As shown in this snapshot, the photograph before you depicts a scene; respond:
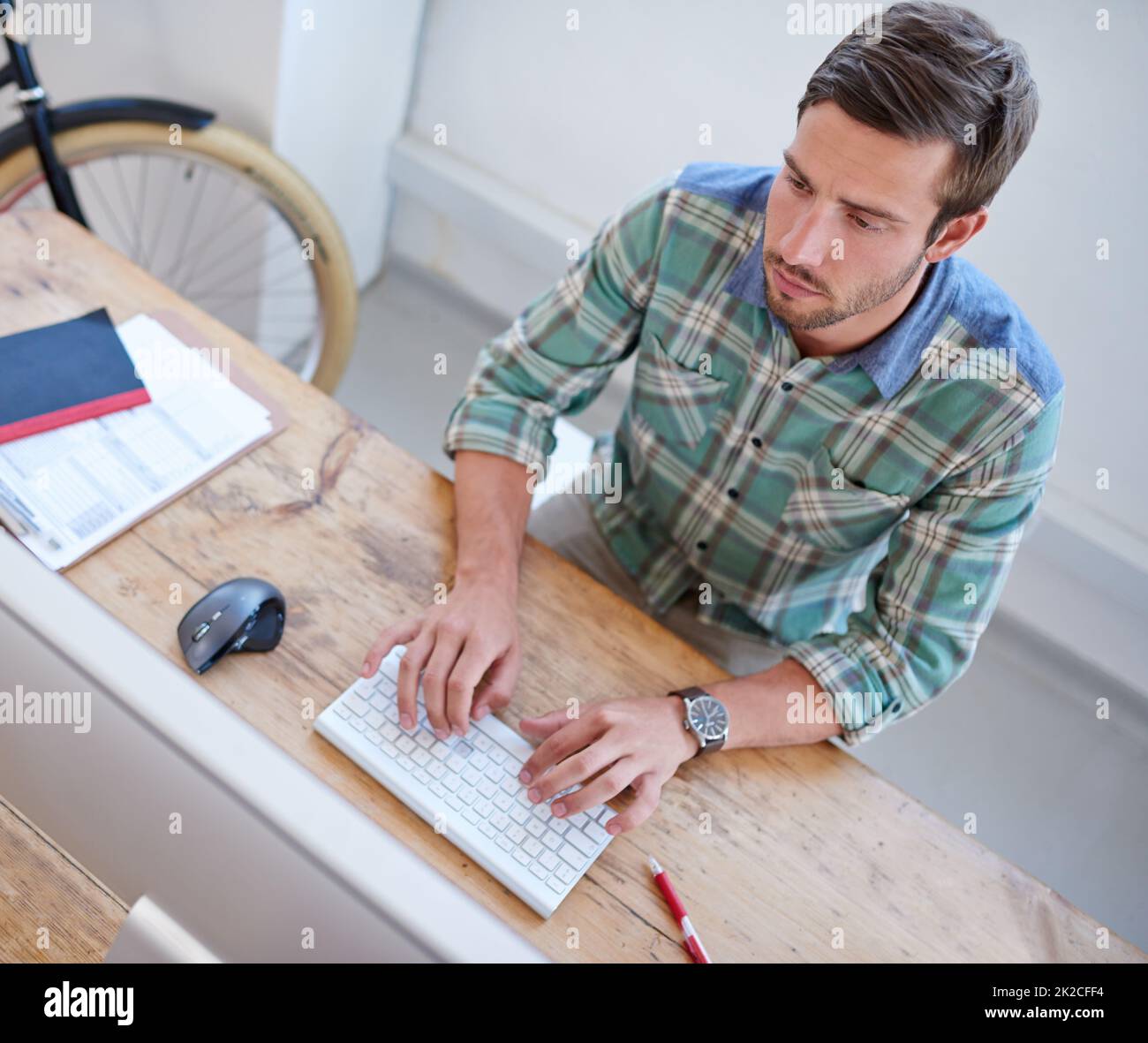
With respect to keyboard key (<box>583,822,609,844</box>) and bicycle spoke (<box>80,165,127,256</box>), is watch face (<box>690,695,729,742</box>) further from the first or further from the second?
bicycle spoke (<box>80,165,127,256</box>)

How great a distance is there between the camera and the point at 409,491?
3.82 ft

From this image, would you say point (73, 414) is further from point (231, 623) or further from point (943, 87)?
point (943, 87)

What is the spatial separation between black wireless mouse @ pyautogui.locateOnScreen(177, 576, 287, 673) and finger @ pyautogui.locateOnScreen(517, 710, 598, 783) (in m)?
0.27

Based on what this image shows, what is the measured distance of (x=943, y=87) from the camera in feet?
3.04

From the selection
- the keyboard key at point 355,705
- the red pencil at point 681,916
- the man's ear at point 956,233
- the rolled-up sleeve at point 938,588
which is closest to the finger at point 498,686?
the keyboard key at point 355,705

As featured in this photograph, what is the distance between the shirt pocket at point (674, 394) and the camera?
4.06 feet

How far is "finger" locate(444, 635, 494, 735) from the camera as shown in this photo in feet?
3.18

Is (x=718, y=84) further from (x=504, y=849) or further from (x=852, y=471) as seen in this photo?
(x=504, y=849)

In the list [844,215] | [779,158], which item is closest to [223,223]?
[779,158]

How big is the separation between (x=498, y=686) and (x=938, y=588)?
0.47m
